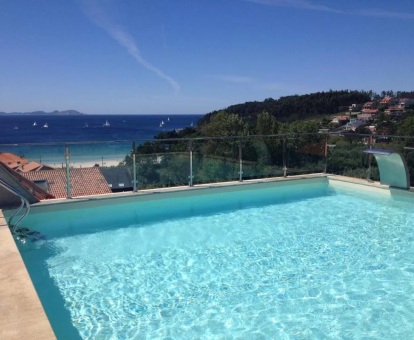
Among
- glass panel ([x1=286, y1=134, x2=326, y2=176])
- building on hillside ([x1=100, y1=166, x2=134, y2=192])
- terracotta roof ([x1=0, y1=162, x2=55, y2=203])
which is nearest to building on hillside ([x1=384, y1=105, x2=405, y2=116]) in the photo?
glass panel ([x1=286, y1=134, x2=326, y2=176])

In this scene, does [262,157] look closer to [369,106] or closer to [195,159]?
[195,159]

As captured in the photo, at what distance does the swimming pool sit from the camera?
11.0 ft

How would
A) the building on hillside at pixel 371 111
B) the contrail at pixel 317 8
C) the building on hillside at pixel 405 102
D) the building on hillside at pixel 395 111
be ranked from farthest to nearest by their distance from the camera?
the building on hillside at pixel 371 111 → the building on hillside at pixel 405 102 → the building on hillside at pixel 395 111 → the contrail at pixel 317 8

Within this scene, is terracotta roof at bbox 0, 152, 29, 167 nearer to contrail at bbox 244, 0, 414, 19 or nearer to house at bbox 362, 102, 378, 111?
contrail at bbox 244, 0, 414, 19

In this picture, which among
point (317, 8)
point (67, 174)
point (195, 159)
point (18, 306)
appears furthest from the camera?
point (317, 8)

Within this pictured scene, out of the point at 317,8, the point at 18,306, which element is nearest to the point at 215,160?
the point at 18,306

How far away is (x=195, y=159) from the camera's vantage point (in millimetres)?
8227

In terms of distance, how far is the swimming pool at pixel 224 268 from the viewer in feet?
11.0

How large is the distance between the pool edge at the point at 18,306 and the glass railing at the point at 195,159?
3.43 meters

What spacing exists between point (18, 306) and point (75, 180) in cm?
466

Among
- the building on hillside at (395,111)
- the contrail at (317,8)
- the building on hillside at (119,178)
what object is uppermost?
the contrail at (317,8)

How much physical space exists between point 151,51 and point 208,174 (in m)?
24.4

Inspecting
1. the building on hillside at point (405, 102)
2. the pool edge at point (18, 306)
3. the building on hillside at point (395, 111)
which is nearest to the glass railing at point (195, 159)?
the pool edge at point (18, 306)

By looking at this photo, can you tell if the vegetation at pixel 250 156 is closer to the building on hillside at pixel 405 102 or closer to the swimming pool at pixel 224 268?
the swimming pool at pixel 224 268
